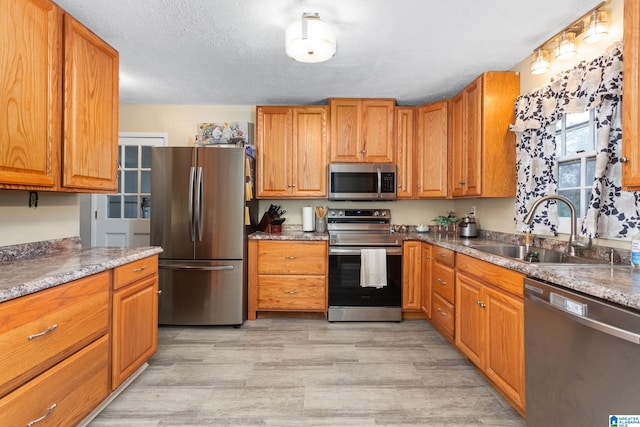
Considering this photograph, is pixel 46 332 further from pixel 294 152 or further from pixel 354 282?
pixel 294 152

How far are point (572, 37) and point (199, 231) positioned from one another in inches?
124

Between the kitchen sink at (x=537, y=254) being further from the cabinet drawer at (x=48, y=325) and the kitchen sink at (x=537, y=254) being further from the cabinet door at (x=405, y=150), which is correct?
the cabinet drawer at (x=48, y=325)

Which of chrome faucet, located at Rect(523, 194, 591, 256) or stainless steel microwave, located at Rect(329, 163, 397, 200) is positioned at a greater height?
stainless steel microwave, located at Rect(329, 163, 397, 200)

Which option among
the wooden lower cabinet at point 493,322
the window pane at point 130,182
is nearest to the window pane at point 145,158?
the window pane at point 130,182

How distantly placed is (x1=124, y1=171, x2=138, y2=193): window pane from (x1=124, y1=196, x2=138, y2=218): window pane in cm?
9

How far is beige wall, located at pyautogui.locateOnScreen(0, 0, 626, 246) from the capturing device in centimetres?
181

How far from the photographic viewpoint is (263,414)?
69.3 inches

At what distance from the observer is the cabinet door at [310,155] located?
11.4ft

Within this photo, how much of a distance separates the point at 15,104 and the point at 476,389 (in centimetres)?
293

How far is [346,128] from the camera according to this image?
11.1ft

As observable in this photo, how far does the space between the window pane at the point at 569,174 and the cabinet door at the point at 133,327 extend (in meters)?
2.90

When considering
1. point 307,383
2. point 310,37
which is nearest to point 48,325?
point 307,383

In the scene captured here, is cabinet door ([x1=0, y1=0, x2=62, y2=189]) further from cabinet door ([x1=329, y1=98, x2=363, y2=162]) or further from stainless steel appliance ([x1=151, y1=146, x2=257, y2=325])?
cabinet door ([x1=329, y1=98, x2=363, y2=162])

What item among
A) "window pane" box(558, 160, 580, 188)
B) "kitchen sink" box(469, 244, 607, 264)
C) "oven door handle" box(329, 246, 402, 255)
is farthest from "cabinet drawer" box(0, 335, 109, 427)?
"window pane" box(558, 160, 580, 188)
